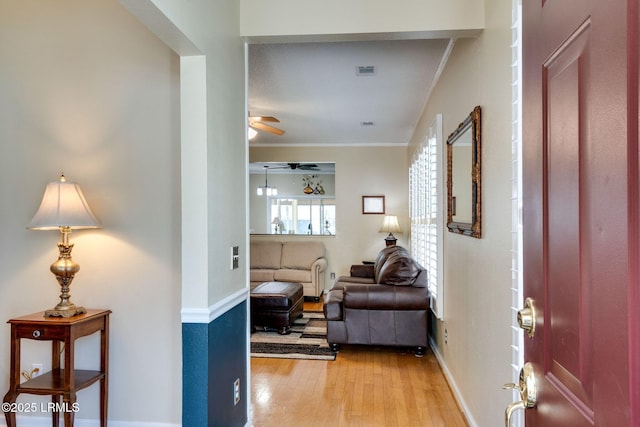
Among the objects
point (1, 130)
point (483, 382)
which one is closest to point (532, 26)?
point (483, 382)

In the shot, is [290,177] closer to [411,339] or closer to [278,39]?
[411,339]

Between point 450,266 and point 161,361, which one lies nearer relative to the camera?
point 161,361

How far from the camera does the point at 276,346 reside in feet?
14.0

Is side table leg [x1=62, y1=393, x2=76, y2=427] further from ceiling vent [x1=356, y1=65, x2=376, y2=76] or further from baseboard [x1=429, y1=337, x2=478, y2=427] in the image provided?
ceiling vent [x1=356, y1=65, x2=376, y2=76]

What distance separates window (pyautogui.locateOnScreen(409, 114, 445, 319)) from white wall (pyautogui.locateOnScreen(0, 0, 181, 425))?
7.23 feet

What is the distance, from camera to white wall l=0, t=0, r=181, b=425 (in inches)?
97.3

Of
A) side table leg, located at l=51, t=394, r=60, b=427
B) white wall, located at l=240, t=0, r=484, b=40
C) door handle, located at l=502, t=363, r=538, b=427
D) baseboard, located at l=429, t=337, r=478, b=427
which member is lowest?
baseboard, located at l=429, t=337, r=478, b=427

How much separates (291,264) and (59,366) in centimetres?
454

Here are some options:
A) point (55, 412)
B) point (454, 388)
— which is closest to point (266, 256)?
point (454, 388)

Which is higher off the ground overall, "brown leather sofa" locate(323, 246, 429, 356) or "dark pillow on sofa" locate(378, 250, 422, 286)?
"dark pillow on sofa" locate(378, 250, 422, 286)

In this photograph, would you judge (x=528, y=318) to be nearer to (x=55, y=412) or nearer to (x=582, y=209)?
(x=582, y=209)

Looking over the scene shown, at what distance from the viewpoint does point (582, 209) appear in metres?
0.69

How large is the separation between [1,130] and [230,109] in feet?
5.08

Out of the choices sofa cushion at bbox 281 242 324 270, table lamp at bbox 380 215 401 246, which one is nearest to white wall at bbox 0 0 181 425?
sofa cushion at bbox 281 242 324 270
